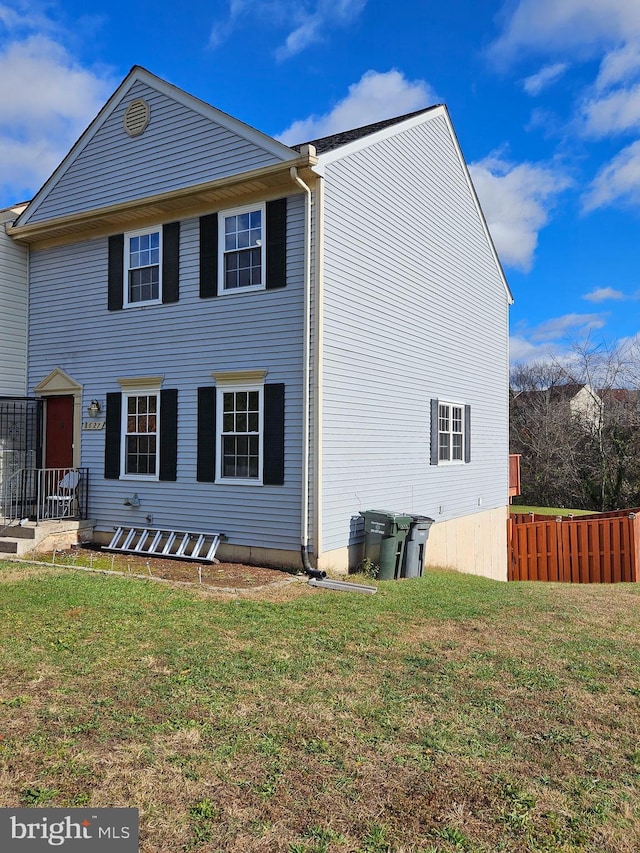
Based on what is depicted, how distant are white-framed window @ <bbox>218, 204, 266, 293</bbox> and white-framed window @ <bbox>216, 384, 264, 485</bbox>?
1718mm

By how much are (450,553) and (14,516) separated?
915 cm

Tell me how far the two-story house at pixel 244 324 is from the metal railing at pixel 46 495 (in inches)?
10.0

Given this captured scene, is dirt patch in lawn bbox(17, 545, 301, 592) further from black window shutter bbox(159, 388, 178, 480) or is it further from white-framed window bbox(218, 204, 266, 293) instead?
white-framed window bbox(218, 204, 266, 293)

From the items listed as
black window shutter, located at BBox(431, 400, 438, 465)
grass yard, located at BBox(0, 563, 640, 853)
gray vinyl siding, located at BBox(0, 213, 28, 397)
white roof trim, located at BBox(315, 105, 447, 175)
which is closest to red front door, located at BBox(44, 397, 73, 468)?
gray vinyl siding, located at BBox(0, 213, 28, 397)

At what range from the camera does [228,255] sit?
1059 cm

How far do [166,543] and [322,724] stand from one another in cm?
721

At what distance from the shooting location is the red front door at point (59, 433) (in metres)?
12.6

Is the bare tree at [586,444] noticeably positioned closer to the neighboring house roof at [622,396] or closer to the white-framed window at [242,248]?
the neighboring house roof at [622,396]

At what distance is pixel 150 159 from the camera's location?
1145 cm

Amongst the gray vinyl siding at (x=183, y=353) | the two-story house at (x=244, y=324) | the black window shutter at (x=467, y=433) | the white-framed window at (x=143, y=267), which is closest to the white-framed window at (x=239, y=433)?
the two-story house at (x=244, y=324)

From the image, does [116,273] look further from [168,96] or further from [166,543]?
[166,543]

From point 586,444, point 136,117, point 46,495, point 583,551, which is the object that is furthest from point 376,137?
point 586,444

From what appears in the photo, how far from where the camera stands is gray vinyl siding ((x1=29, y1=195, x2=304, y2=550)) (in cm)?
983

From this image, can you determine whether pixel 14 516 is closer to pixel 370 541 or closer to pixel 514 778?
pixel 370 541
